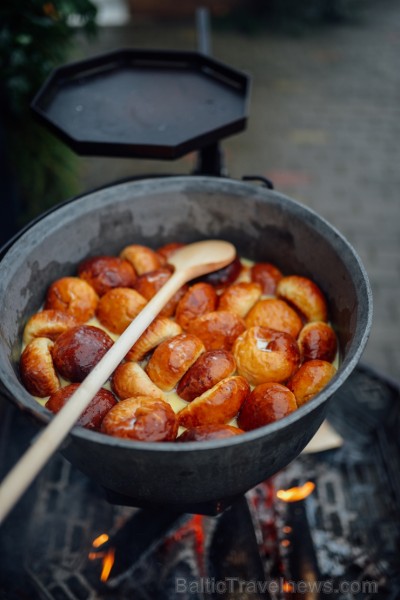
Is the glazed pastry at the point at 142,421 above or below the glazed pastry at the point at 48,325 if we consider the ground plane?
below

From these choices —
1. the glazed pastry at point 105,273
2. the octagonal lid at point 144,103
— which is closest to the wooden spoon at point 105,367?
the glazed pastry at point 105,273

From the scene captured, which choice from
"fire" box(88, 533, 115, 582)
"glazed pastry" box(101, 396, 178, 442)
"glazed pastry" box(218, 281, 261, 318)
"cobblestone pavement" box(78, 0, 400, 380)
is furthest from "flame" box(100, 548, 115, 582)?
"cobblestone pavement" box(78, 0, 400, 380)

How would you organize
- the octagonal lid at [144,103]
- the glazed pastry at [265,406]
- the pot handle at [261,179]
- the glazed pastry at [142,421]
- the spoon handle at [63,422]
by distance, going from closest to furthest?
the spoon handle at [63,422]
the glazed pastry at [142,421]
the glazed pastry at [265,406]
the octagonal lid at [144,103]
the pot handle at [261,179]

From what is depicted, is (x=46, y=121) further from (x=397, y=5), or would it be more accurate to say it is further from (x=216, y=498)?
(x=397, y=5)

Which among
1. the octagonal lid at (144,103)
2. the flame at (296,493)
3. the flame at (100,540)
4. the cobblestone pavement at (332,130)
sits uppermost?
the octagonal lid at (144,103)

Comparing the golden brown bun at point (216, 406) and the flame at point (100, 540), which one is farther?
the flame at point (100, 540)

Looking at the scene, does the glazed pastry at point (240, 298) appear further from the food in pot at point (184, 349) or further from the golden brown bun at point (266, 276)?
the golden brown bun at point (266, 276)
